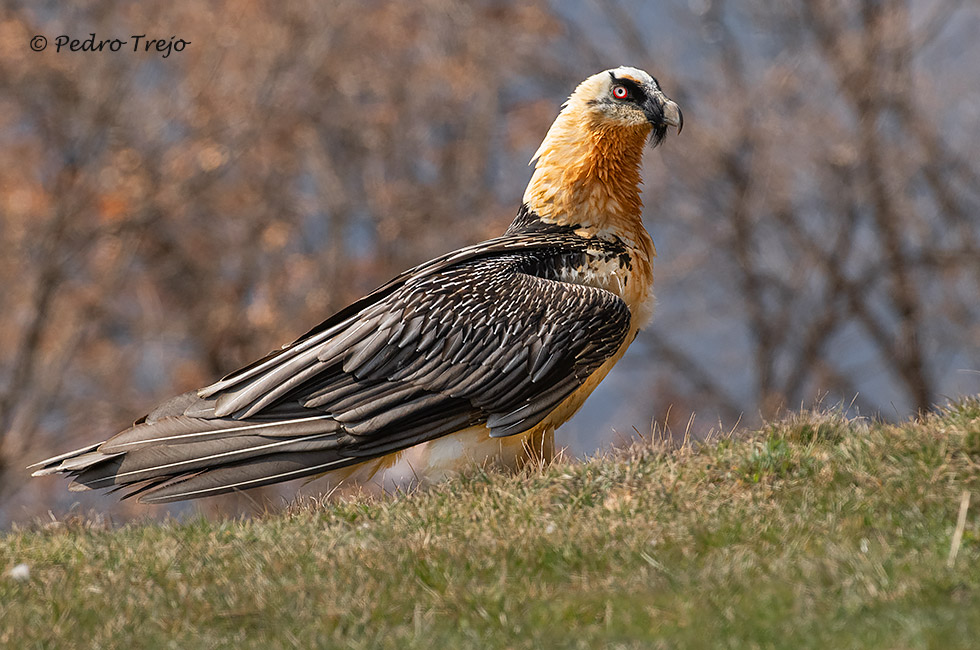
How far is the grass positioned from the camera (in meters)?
4.07

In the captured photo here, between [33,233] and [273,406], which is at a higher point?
[33,233]


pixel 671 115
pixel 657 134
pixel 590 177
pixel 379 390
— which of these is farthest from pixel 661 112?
pixel 379 390

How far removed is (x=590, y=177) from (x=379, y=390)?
195 cm

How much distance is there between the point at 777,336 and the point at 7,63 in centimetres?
1356

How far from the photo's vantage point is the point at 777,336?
69.3 feet

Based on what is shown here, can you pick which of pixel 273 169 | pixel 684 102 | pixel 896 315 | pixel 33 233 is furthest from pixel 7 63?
pixel 896 315

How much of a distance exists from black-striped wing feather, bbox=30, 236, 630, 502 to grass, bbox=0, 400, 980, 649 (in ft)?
1.10

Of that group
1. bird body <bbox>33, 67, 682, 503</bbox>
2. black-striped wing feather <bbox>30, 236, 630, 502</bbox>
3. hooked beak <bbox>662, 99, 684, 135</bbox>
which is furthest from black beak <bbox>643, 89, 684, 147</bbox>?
black-striped wing feather <bbox>30, 236, 630, 502</bbox>

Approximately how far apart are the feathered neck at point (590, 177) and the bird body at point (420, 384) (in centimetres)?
16

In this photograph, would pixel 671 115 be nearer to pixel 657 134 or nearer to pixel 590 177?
pixel 657 134

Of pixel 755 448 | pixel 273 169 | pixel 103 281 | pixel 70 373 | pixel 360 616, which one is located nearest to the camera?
pixel 360 616

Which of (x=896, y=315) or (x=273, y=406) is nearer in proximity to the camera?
(x=273, y=406)

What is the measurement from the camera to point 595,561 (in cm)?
480

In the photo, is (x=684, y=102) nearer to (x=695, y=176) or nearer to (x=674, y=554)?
(x=695, y=176)
